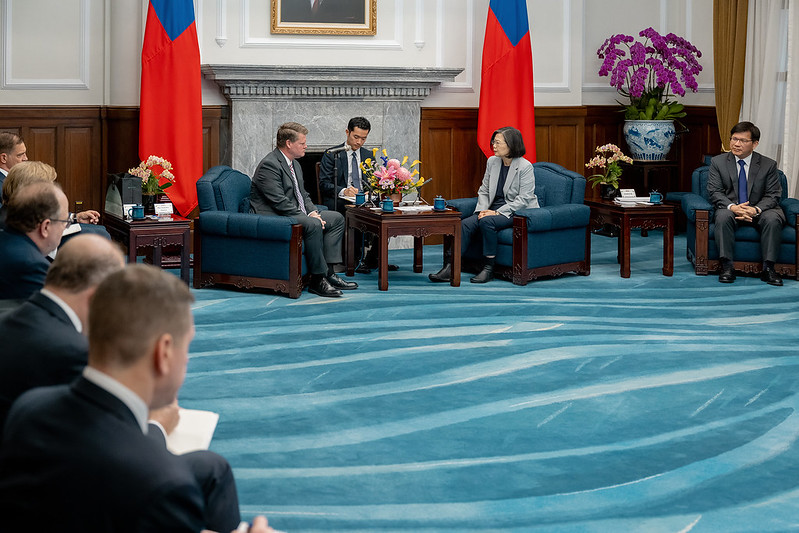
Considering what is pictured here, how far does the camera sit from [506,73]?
9742mm

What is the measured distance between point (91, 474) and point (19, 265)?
216 centimetres

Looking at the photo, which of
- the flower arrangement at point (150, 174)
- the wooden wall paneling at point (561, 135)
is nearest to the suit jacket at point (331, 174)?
the flower arrangement at point (150, 174)

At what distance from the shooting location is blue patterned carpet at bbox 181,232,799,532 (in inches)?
137

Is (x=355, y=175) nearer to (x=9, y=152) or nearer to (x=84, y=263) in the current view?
(x=9, y=152)

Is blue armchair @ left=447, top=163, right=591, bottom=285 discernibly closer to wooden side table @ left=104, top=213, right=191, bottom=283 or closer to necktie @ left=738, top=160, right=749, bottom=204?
necktie @ left=738, top=160, right=749, bottom=204

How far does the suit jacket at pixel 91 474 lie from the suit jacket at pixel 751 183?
7232 millimetres

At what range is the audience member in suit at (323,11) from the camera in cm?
943

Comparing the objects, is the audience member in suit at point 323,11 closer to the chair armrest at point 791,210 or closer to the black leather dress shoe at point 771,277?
the chair armrest at point 791,210

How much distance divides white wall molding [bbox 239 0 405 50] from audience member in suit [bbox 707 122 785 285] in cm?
331

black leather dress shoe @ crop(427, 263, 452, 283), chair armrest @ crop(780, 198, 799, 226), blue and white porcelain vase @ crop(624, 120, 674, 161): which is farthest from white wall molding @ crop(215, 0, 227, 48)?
chair armrest @ crop(780, 198, 799, 226)

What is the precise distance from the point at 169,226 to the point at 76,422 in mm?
5775

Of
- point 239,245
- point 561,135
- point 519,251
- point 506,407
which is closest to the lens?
point 506,407

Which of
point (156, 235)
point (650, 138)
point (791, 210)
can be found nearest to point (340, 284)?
point (156, 235)

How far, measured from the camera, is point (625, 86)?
11047 millimetres
